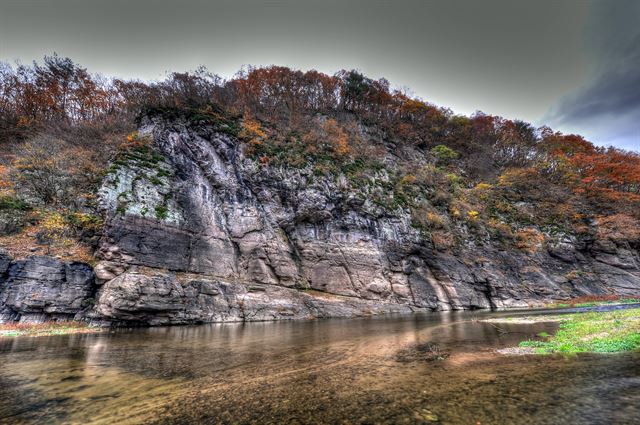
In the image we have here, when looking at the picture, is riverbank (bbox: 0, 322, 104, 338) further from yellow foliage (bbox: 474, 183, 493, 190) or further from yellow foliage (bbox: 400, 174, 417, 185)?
yellow foliage (bbox: 474, 183, 493, 190)

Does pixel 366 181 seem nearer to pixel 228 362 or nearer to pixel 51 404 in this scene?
pixel 228 362

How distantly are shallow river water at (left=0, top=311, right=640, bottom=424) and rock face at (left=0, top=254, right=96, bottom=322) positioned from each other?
A: 9220 millimetres

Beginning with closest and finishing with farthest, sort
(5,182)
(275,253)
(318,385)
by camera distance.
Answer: (318,385), (5,182), (275,253)

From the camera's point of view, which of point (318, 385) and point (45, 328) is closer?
point (318, 385)

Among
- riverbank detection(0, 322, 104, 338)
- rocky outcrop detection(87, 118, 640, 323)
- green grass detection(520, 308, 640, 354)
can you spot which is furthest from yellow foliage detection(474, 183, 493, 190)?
riverbank detection(0, 322, 104, 338)

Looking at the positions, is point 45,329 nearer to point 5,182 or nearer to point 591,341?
point 5,182

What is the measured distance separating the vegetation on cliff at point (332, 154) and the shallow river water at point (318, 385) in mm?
19379

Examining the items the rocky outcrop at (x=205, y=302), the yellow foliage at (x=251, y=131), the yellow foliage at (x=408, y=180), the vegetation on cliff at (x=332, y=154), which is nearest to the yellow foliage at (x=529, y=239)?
the vegetation on cliff at (x=332, y=154)

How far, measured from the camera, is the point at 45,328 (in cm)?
2028

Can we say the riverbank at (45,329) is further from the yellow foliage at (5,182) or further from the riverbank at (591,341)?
the riverbank at (591,341)

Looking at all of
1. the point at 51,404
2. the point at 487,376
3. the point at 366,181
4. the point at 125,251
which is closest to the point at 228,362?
the point at 51,404

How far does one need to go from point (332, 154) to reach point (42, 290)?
114ft

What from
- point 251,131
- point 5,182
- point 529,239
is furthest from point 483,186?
point 5,182

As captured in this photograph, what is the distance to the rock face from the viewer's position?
69.0 feet
